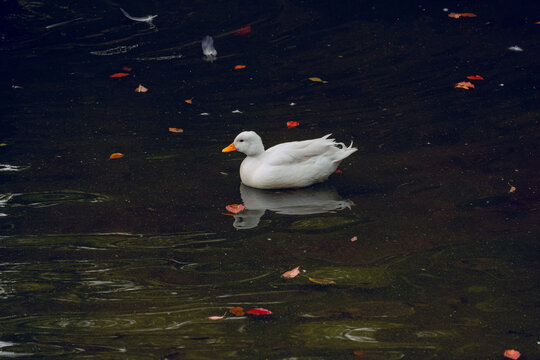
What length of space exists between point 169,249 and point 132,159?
5.61 ft

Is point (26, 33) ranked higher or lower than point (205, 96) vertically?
higher

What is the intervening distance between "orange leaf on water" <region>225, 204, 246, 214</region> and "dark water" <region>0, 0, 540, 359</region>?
100 mm

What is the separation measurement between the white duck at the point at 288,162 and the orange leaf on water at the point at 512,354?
8.32 feet

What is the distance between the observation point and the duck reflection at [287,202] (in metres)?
5.97

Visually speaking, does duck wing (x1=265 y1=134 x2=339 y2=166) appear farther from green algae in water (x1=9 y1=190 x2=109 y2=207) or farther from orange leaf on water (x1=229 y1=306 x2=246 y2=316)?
orange leaf on water (x1=229 y1=306 x2=246 y2=316)

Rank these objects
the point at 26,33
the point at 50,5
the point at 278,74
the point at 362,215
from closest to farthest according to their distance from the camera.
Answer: the point at 362,215
the point at 278,74
the point at 26,33
the point at 50,5

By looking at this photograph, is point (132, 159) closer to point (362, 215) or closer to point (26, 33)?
point (362, 215)

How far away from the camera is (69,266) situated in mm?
5262

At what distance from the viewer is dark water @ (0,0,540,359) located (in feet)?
14.8

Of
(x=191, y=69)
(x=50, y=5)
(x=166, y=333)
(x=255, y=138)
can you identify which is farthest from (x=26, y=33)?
(x=166, y=333)

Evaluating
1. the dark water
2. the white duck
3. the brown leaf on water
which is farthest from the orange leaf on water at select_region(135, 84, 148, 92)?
the brown leaf on water

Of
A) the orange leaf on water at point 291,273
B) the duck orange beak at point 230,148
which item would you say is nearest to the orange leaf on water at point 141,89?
the duck orange beak at point 230,148

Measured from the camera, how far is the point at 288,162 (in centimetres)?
631

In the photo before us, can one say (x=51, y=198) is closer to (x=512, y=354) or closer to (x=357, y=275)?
(x=357, y=275)
